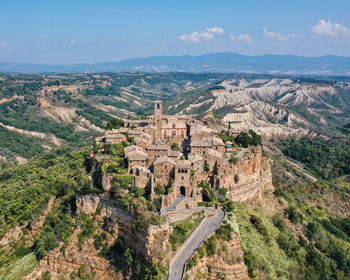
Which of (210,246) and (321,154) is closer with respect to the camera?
(210,246)

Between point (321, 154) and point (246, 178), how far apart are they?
8558 cm

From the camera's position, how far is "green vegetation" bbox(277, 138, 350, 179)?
117750 mm

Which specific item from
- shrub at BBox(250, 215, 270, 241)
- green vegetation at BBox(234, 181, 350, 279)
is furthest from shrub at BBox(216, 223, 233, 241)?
shrub at BBox(250, 215, 270, 241)

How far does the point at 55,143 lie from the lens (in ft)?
470

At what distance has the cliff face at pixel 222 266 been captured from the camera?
36.9 meters

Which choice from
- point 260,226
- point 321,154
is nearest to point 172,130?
point 260,226

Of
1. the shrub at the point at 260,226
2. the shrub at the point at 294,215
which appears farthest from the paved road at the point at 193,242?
the shrub at the point at 294,215


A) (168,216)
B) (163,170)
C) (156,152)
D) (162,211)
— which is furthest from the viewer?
(156,152)

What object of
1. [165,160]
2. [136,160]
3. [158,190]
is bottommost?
[158,190]

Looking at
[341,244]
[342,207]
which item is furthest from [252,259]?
[342,207]

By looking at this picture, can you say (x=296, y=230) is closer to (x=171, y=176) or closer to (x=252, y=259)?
(x=252, y=259)

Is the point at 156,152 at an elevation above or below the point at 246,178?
above

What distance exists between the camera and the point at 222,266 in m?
37.1

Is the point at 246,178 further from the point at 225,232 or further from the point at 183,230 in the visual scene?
Answer: the point at 183,230
